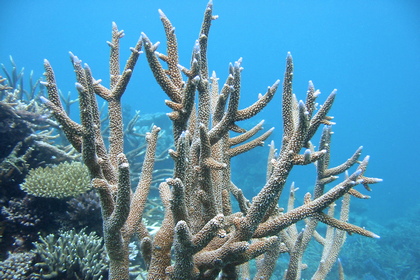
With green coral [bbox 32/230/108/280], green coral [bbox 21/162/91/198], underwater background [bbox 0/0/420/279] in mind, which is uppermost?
underwater background [bbox 0/0/420/279]

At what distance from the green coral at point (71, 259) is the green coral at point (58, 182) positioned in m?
0.79

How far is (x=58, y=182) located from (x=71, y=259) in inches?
53.0

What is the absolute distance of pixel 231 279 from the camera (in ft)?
6.55

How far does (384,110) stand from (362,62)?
204 ft

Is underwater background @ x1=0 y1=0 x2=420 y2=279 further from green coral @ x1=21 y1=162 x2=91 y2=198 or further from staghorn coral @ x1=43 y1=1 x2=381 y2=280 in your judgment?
staghorn coral @ x1=43 y1=1 x2=381 y2=280

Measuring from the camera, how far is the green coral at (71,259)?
9.53 feet

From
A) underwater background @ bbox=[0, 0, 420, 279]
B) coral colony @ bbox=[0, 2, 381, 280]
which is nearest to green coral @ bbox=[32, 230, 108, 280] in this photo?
coral colony @ bbox=[0, 2, 381, 280]

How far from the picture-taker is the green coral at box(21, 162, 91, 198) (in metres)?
3.73

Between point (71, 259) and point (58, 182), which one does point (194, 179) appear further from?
point (58, 182)

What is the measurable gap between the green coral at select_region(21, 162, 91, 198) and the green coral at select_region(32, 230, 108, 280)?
793 millimetres

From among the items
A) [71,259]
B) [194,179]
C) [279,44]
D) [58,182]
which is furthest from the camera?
[279,44]

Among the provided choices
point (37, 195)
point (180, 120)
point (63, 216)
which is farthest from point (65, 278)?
point (180, 120)

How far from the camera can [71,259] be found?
2.95 meters

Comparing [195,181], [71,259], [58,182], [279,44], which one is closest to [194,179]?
[195,181]
